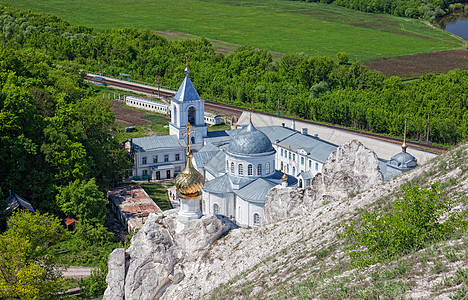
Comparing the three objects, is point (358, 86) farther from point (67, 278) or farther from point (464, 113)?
point (67, 278)

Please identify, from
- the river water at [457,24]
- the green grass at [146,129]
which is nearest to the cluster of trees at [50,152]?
the green grass at [146,129]

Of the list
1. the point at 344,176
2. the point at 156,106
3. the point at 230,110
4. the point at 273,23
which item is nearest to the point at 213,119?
the point at 230,110

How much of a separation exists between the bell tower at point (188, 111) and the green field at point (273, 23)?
71990mm

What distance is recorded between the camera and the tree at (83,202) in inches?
1607

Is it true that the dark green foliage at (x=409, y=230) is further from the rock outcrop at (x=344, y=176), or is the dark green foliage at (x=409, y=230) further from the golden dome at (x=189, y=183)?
the golden dome at (x=189, y=183)

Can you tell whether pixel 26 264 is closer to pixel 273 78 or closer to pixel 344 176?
pixel 344 176

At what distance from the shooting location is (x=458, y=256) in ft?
43.2

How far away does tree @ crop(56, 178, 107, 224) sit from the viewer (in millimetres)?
40812

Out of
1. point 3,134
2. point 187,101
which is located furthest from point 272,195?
point 187,101

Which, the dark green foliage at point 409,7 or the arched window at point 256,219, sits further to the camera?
the dark green foliage at point 409,7

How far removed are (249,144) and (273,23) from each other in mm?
124472

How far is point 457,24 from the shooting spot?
502ft

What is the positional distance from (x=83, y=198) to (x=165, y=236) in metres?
19.6

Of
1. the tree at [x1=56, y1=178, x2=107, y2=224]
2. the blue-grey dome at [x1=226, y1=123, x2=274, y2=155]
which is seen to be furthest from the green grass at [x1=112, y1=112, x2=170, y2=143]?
the blue-grey dome at [x1=226, y1=123, x2=274, y2=155]
